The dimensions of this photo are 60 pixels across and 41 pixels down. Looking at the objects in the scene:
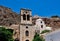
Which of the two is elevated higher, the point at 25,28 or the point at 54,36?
the point at 54,36

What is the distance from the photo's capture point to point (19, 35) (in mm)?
50625

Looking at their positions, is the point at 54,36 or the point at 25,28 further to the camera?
the point at 25,28

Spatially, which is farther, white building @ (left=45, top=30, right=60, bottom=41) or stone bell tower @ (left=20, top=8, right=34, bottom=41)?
stone bell tower @ (left=20, top=8, right=34, bottom=41)

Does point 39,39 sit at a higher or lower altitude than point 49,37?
lower

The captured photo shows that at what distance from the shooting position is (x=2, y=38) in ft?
137

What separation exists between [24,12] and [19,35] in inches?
260

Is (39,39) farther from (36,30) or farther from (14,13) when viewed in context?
(14,13)

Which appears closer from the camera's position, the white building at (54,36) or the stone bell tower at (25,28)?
the white building at (54,36)

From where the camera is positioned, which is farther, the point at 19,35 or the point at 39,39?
the point at 19,35

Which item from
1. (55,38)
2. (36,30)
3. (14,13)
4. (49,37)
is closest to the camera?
(55,38)

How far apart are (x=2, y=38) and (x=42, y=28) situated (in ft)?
61.6

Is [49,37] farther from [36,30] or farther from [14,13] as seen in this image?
[14,13]

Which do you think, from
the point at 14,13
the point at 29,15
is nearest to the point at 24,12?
the point at 29,15

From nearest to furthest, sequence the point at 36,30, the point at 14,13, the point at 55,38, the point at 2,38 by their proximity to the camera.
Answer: the point at 55,38
the point at 2,38
the point at 36,30
the point at 14,13
